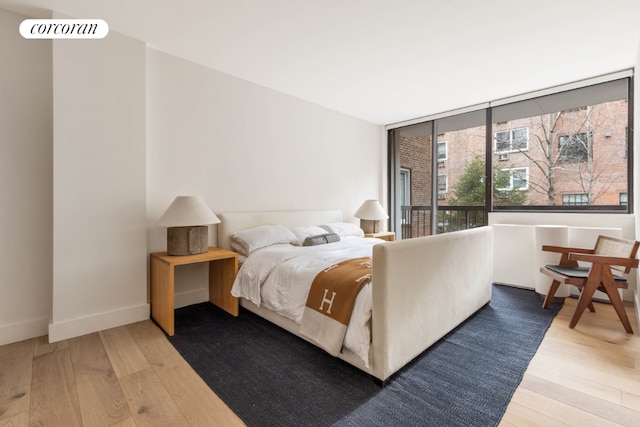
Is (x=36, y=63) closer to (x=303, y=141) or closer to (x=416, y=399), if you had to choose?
(x=303, y=141)

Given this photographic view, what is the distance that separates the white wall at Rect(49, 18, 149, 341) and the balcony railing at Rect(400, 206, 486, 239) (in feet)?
14.0

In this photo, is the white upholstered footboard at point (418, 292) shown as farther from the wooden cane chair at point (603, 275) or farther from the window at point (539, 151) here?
the window at point (539, 151)

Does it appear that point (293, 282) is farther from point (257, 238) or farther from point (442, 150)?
point (442, 150)

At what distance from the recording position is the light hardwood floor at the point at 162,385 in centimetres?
137

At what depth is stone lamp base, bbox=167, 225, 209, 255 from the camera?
8.01ft

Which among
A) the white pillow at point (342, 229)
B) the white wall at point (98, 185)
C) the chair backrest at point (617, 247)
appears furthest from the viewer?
the white pillow at point (342, 229)

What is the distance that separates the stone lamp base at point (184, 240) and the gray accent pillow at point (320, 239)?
3.53 feet

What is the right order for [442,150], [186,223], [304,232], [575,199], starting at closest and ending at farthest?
[186,223]
[304,232]
[575,199]
[442,150]

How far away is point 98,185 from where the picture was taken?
2318 mm

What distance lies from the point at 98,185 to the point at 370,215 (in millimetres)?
3233

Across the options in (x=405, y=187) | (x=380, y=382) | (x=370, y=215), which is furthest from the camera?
(x=405, y=187)

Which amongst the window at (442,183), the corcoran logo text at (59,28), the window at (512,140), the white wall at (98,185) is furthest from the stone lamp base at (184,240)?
the window at (512,140)

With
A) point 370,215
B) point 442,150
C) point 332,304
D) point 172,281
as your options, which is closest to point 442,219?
point 442,150

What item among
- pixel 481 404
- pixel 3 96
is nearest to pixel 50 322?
pixel 3 96
